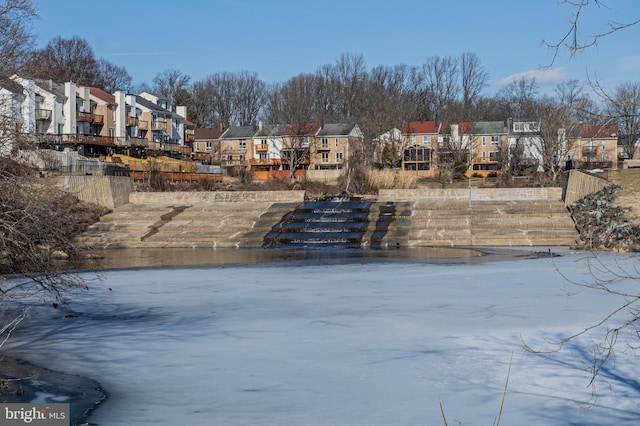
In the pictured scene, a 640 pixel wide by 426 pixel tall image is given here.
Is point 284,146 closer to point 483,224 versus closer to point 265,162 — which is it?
point 265,162

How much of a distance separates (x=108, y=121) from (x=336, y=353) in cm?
6823

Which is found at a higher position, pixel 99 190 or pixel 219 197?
pixel 99 190

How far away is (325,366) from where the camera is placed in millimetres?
8125

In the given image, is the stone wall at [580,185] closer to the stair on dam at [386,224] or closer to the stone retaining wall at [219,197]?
the stair on dam at [386,224]

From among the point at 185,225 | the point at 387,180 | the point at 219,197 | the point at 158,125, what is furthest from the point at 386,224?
the point at 158,125

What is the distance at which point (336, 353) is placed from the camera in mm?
8773

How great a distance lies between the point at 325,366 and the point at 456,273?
9656mm

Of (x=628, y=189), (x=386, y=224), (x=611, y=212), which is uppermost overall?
(x=628, y=189)

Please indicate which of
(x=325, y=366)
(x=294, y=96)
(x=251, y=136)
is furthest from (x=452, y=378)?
(x=294, y=96)

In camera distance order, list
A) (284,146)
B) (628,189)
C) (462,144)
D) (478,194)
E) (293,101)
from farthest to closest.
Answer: (293,101), (284,146), (462,144), (478,194), (628,189)

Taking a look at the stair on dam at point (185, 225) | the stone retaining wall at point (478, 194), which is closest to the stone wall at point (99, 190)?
the stair on dam at point (185, 225)

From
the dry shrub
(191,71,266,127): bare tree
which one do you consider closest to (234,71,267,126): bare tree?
(191,71,266,127): bare tree

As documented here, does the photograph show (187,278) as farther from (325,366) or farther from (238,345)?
(325,366)

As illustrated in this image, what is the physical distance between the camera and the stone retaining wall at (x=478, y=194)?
108 ft
